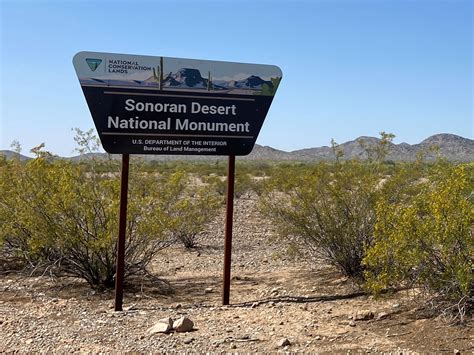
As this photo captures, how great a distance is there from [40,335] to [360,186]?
206 inches

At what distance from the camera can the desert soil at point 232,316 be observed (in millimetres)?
6137

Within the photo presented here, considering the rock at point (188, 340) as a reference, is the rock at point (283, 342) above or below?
above

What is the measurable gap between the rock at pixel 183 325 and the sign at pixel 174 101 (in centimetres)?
241

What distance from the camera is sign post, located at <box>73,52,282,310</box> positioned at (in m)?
7.73

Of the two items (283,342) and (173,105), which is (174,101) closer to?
(173,105)

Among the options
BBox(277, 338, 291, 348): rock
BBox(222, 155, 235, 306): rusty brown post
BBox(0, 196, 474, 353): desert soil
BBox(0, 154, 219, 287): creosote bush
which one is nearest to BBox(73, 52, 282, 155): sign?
BBox(222, 155, 235, 306): rusty brown post

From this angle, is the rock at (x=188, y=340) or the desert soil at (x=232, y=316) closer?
the desert soil at (x=232, y=316)

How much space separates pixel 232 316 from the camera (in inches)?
296

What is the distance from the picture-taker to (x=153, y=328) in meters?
6.66

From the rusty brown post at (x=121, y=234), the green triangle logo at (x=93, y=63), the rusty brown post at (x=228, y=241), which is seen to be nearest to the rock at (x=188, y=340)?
the rusty brown post at (x=121, y=234)

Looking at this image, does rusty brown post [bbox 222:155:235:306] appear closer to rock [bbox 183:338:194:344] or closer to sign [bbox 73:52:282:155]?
sign [bbox 73:52:282:155]

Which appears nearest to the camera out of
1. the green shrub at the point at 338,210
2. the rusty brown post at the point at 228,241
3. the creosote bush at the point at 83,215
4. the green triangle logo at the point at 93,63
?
the green triangle logo at the point at 93,63

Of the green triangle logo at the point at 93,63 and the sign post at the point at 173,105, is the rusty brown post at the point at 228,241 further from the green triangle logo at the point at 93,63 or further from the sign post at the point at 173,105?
the green triangle logo at the point at 93,63

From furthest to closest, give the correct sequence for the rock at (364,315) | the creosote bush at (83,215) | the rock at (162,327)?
the creosote bush at (83,215) < the rock at (364,315) < the rock at (162,327)
